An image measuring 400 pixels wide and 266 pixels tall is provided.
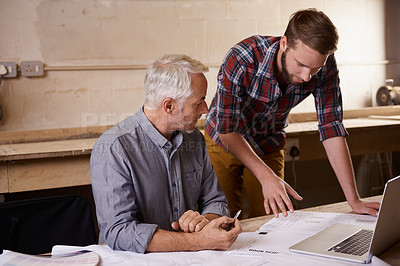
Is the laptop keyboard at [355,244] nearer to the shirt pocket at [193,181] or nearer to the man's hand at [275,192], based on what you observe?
the man's hand at [275,192]

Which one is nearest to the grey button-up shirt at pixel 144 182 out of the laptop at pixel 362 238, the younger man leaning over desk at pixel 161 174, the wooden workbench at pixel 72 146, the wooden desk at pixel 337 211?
the younger man leaning over desk at pixel 161 174

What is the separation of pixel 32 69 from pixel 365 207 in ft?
7.11

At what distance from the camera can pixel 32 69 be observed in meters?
2.72

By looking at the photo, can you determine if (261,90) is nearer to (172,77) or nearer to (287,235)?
(172,77)

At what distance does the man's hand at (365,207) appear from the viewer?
1450 mm

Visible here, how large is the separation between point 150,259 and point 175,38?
228cm

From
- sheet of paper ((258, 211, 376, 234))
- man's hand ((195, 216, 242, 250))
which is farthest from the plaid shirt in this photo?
man's hand ((195, 216, 242, 250))

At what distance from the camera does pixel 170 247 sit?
43.6 inches

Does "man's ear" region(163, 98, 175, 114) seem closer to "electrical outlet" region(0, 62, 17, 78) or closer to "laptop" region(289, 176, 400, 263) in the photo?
"laptop" region(289, 176, 400, 263)

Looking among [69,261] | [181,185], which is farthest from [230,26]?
[69,261]

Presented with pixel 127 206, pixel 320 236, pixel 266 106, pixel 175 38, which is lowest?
pixel 320 236

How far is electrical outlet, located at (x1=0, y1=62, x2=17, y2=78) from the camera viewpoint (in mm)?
2662

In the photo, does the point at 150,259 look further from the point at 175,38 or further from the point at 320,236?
the point at 175,38

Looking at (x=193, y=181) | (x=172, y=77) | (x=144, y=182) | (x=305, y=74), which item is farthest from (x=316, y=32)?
(x=144, y=182)
